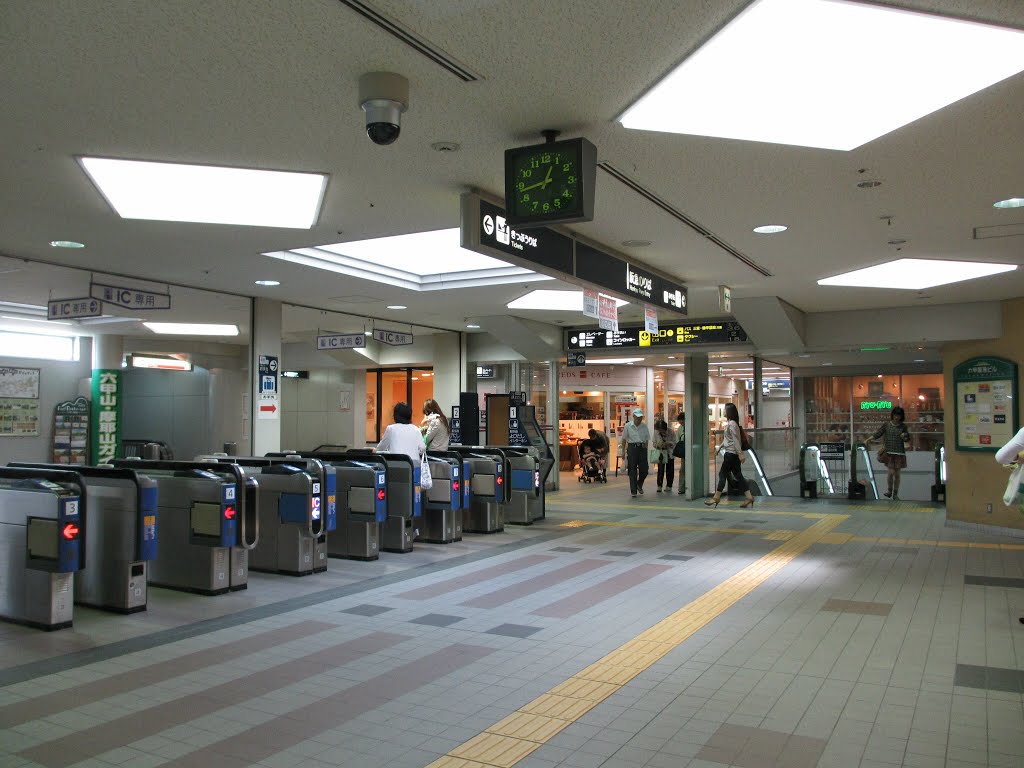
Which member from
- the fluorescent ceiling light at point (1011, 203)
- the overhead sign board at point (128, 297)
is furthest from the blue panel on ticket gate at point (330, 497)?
the fluorescent ceiling light at point (1011, 203)

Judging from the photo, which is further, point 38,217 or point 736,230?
point 736,230

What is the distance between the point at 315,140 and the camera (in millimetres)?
5090

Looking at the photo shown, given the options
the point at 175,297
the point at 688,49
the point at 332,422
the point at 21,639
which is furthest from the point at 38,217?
the point at 332,422

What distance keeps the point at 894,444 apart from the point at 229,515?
12096 mm

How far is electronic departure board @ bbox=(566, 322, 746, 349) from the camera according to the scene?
538 inches

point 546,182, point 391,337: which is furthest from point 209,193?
point 391,337

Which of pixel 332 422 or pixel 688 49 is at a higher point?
pixel 688 49

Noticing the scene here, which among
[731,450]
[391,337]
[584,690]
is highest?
[391,337]

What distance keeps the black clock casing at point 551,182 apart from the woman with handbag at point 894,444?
11.4 metres

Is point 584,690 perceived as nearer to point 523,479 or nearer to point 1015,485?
point 1015,485

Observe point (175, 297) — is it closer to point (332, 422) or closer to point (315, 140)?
point (315, 140)

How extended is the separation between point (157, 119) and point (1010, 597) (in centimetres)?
738

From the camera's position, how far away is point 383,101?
162 inches

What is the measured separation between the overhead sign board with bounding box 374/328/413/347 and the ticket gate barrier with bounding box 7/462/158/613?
6.99 m
